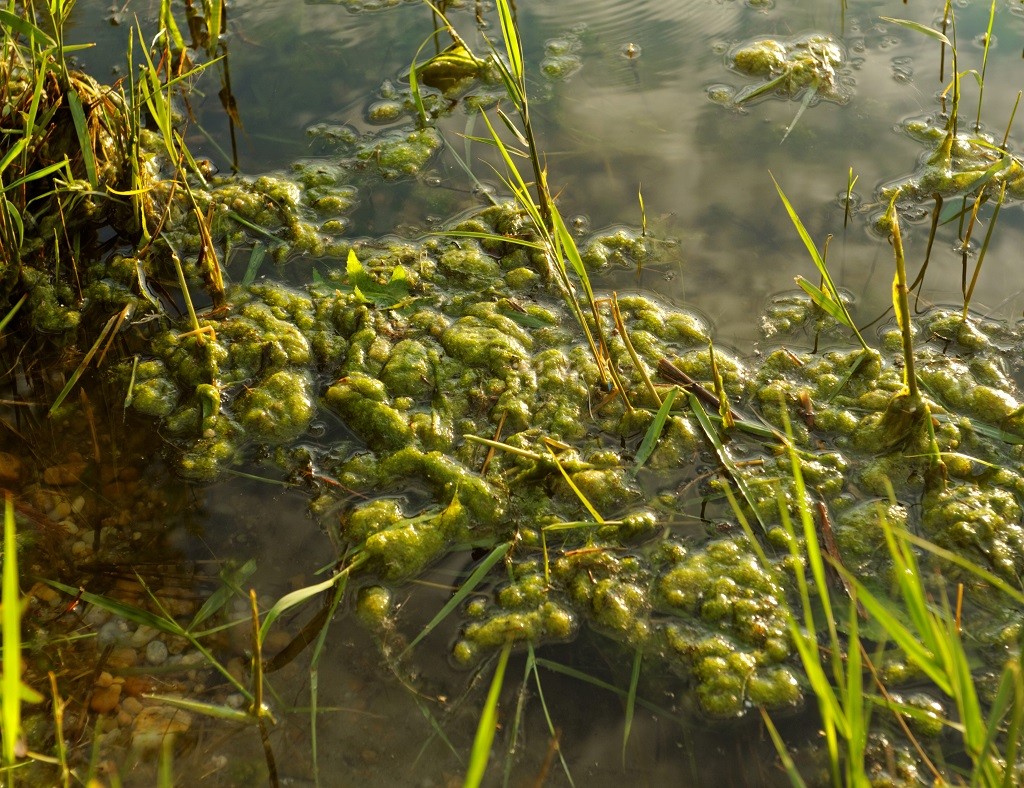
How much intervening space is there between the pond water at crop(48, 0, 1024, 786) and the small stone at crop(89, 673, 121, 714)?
0.20m

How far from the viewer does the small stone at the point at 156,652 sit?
1694mm

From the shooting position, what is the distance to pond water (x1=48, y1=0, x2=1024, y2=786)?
1.57 meters

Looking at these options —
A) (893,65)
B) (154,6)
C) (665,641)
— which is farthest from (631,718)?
(154,6)

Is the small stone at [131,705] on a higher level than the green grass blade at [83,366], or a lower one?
lower

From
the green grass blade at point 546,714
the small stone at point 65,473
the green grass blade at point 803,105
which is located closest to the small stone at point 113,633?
the small stone at point 65,473

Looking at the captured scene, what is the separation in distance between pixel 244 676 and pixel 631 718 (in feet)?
2.50

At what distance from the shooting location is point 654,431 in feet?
6.17

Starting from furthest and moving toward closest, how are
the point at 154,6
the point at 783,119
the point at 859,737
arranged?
the point at 154,6 < the point at 783,119 < the point at 859,737

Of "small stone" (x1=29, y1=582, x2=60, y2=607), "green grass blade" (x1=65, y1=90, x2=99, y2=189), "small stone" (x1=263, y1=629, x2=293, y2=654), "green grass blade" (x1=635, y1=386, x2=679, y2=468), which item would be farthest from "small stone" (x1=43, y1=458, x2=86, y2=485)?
"green grass blade" (x1=635, y1=386, x2=679, y2=468)

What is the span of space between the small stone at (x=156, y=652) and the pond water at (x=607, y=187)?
8.1 inches

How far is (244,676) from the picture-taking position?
167cm

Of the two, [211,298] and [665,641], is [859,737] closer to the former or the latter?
[665,641]

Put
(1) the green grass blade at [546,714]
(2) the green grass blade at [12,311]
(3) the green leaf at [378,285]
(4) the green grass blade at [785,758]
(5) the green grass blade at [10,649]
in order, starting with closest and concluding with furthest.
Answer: (5) the green grass blade at [10,649], (4) the green grass blade at [785,758], (1) the green grass blade at [546,714], (2) the green grass blade at [12,311], (3) the green leaf at [378,285]

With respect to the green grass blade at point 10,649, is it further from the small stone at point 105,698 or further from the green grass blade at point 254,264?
the green grass blade at point 254,264
